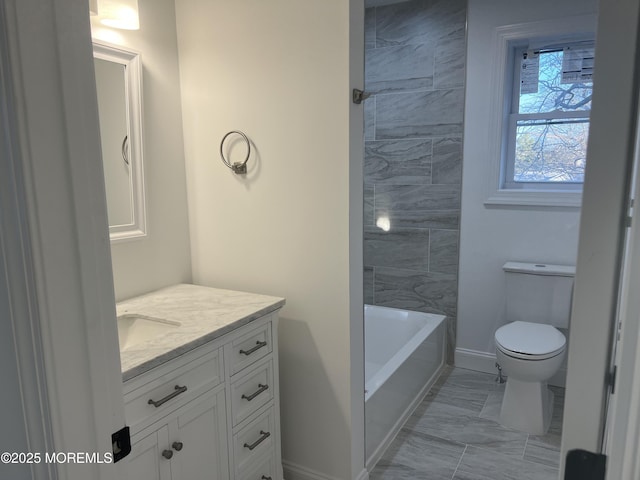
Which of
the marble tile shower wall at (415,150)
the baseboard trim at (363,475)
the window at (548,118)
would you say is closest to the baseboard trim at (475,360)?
the marble tile shower wall at (415,150)

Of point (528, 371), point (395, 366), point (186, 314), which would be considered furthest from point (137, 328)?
point (528, 371)

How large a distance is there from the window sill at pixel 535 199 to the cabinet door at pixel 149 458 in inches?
97.8

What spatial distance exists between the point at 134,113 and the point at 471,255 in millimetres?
2311

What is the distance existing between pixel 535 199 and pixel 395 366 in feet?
4.61

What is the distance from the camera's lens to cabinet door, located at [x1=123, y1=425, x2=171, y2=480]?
137 cm

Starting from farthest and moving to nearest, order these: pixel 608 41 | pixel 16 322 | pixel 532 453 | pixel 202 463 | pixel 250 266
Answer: pixel 532 453, pixel 250 266, pixel 202 463, pixel 16 322, pixel 608 41

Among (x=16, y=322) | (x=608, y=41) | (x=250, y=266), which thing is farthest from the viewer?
(x=250, y=266)

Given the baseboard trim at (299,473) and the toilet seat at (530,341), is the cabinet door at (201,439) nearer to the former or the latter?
the baseboard trim at (299,473)

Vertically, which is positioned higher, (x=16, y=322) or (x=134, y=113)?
(x=134, y=113)

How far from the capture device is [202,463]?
1.63m

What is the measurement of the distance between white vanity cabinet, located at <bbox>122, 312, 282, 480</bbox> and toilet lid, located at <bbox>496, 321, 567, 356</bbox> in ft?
4.59

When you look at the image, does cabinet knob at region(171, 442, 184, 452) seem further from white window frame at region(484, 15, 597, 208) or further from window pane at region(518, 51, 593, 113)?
window pane at region(518, 51, 593, 113)

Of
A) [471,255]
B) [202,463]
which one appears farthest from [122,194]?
[471,255]

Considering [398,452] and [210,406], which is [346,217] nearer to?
[210,406]
